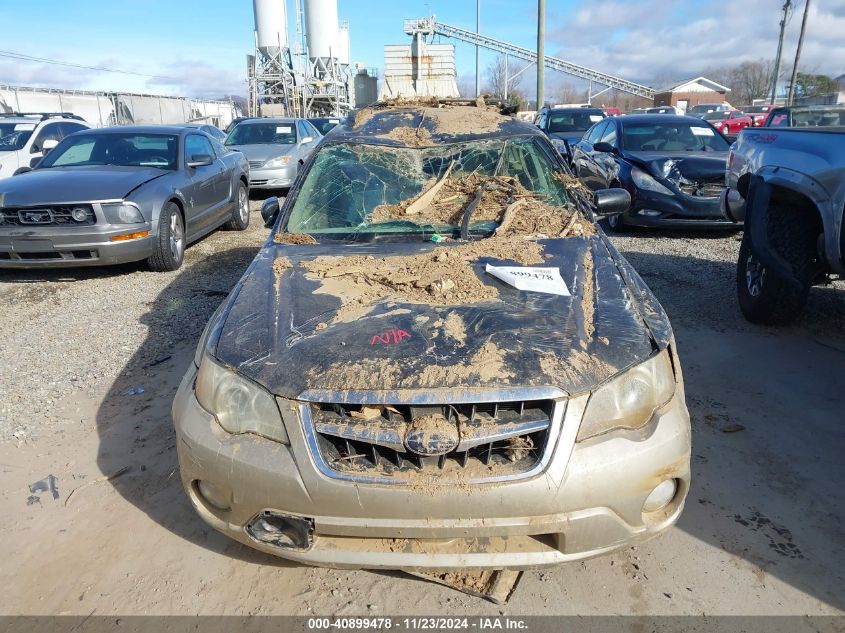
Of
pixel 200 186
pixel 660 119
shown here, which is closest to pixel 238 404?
pixel 200 186

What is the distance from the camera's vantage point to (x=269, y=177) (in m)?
11.2

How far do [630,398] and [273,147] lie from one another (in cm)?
1097

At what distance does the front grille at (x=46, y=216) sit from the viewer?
19.0 feet

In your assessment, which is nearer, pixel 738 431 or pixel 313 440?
pixel 313 440

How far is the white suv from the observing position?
33.3ft

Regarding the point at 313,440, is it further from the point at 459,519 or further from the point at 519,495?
the point at 519,495

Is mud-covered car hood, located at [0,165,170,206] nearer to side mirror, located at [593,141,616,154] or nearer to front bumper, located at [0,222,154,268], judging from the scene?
front bumper, located at [0,222,154,268]

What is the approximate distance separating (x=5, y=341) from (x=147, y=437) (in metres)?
2.37

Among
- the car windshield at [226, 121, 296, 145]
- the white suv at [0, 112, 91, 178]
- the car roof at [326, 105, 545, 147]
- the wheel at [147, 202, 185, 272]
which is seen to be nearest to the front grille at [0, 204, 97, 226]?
the wheel at [147, 202, 185, 272]

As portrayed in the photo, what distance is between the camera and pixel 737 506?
2646 millimetres

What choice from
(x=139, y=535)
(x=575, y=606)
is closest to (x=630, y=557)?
(x=575, y=606)

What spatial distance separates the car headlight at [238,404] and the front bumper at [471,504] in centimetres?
4

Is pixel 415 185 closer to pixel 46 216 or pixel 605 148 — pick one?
pixel 46 216

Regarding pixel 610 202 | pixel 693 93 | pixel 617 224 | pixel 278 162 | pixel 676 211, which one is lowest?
pixel 617 224
